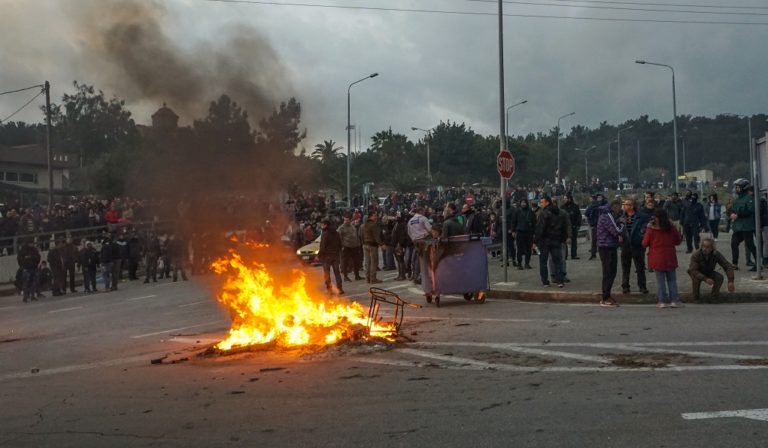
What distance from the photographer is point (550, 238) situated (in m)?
13.9

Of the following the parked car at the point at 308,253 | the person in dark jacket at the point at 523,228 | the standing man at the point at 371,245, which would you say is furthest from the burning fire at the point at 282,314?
the parked car at the point at 308,253

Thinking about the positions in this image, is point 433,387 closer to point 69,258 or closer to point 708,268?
point 708,268

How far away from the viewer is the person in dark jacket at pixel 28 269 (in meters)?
20.3

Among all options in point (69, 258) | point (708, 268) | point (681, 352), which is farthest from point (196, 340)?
point (69, 258)

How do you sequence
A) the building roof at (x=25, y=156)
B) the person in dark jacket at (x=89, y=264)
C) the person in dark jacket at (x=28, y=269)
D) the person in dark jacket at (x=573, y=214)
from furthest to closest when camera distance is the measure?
the building roof at (x=25, y=156) < the person in dark jacket at (x=89, y=264) < the person in dark jacket at (x=28, y=269) < the person in dark jacket at (x=573, y=214)

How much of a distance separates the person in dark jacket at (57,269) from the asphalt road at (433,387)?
11.0 m

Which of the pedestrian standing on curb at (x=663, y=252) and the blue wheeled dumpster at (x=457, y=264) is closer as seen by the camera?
the pedestrian standing on curb at (x=663, y=252)

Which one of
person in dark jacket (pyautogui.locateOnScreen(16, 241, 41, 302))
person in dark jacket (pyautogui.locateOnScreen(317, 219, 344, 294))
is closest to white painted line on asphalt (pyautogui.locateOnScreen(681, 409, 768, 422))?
person in dark jacket (pyautogui.locateOnScreen(317, 219, 344, 294))

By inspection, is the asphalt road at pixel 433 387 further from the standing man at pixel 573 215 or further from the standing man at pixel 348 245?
the standing man at pixel 348 245

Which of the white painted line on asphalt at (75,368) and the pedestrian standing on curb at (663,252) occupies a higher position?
the pedestrian standing on curb at (663,252)

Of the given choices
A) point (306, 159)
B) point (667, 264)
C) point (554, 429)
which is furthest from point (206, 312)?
point (554, 429)

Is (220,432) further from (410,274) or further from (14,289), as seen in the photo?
(14,289)

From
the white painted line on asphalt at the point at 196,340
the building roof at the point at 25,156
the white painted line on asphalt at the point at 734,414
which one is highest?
the building roof at the point at 25,156

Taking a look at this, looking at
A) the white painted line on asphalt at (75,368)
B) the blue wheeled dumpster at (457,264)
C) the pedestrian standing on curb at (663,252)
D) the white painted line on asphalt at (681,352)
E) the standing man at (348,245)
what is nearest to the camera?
the white painted line on asphalt at (681,352)
